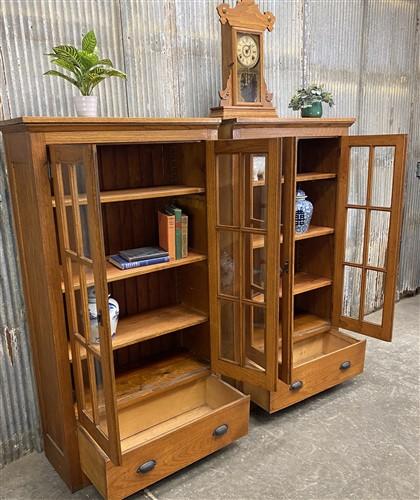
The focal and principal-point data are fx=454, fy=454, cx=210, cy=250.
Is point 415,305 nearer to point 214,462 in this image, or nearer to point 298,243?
point 298,243

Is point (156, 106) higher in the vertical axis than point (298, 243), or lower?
higher

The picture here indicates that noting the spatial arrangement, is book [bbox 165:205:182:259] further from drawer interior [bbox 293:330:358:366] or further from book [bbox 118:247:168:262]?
drawer interior [bbox 293:330:358:366]

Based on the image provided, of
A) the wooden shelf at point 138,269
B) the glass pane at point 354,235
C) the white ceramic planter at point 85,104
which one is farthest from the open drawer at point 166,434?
the glass pane at point 354,235

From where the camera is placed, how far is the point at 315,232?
2.76 m

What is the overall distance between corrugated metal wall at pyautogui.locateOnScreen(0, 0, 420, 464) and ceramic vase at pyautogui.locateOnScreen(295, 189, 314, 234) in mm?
690

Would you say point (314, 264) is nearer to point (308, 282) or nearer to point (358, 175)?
point (308, 282)

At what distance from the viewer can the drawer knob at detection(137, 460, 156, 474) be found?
1.89m

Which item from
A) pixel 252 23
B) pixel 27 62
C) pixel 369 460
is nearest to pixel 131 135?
pixel 27 62

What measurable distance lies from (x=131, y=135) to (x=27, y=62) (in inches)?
23.5

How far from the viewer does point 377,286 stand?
3.99 m

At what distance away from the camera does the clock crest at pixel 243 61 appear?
89.8 inches

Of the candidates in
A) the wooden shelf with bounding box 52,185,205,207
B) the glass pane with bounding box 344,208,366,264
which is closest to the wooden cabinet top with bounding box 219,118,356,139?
the wooden shelf with bounding box 52,185,205,207

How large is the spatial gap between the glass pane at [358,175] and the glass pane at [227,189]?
1679 millimetres

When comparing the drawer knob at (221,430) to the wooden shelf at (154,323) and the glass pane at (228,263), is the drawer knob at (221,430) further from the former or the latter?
the glass pane at (228,263)
